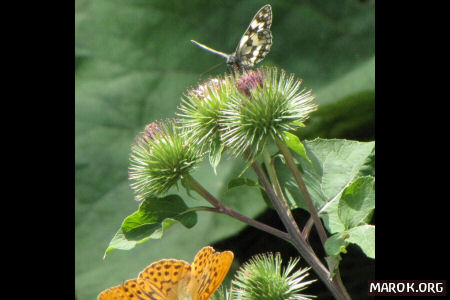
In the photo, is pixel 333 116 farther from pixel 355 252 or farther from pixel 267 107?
pixel 267 107

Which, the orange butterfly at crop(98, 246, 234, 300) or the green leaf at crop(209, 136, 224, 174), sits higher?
the green leaf at crop(209, 136, 224, 174)

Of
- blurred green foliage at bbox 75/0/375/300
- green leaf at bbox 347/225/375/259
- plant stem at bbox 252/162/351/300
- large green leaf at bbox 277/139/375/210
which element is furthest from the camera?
blurred green foliage at bbox 75/0/375/300

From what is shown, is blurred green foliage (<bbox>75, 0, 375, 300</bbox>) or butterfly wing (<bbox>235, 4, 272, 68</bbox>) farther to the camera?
blurred green foliage (<bbox>75, 0, 375, 300</bbox>)

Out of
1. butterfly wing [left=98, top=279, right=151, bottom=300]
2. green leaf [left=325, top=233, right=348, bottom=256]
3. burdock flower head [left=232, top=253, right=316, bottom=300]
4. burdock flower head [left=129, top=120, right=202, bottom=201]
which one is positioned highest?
burdock flower head [left=129, top=120, right=202, bottom=201]

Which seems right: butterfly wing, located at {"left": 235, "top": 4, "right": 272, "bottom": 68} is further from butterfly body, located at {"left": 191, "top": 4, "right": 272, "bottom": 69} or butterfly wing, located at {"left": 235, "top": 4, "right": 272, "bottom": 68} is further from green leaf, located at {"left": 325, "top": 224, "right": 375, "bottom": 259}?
green leaf, located at {"left": 325, "top": 224, "right": 375, "bottom": 259}

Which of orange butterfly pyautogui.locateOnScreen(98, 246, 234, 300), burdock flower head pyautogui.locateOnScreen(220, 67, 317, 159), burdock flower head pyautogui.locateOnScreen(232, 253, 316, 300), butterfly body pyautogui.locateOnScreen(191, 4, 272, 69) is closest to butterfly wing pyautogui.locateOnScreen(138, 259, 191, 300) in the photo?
orange butterfly pyautogui.locateOnScreen(98, 246, 234, 300)

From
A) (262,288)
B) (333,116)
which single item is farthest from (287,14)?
(262,288)

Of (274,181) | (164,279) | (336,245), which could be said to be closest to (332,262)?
(336,245)
